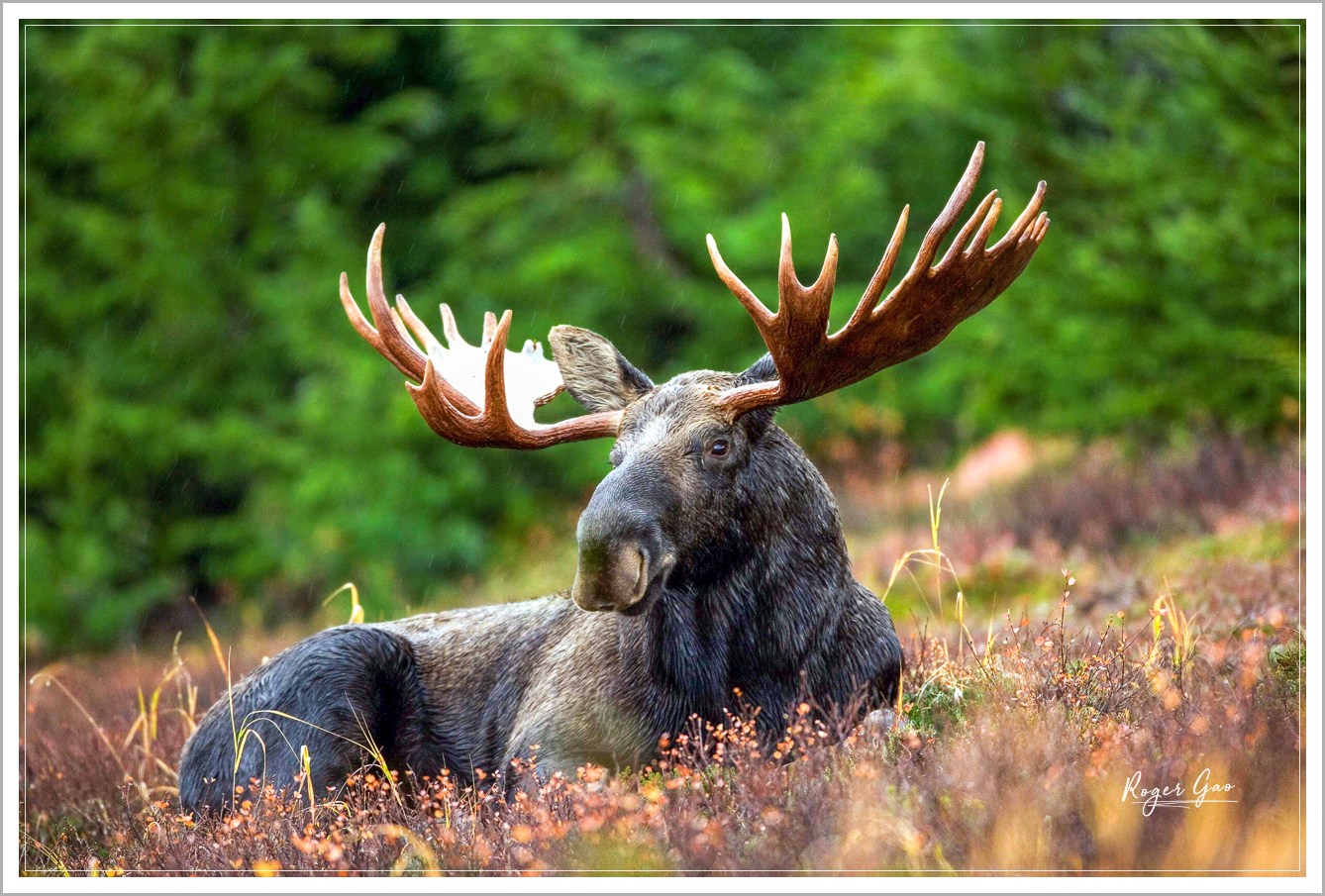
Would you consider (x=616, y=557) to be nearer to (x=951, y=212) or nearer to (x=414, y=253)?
(x=951, y=212)

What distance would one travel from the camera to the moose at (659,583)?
12.4 feet

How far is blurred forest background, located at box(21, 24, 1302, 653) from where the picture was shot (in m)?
13.8

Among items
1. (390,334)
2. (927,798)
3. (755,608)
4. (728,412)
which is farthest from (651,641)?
(390,334)

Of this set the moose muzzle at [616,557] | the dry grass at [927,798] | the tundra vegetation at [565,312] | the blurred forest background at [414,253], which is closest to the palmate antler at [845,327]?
the moose muzzle at [616,557]

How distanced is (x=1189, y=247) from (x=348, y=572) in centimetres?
904

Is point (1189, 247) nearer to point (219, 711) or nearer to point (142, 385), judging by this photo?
point (219, 711)

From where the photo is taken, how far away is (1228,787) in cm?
323

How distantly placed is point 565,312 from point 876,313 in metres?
11.0

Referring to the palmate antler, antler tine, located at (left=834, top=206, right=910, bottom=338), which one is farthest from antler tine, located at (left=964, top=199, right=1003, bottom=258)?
antler tine, located at (left=834, top=206, right=910, bottom=338)

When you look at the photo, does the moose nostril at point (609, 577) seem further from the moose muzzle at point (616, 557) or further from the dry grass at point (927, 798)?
the dry grass at point (927, 798)

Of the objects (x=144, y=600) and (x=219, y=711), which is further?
(x=144, y=600)

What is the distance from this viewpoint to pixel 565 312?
577 inches

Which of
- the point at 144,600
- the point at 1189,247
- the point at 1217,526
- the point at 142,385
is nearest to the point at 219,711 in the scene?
the point at 1217,526

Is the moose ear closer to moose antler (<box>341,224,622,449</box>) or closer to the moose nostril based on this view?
moose antler (<box>341,224,622,449</box>)
